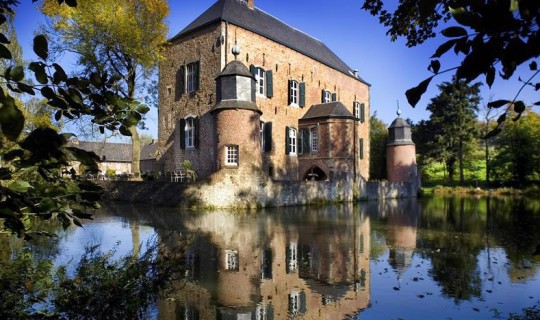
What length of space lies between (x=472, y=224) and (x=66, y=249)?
42.1 ft

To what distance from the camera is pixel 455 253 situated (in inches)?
328

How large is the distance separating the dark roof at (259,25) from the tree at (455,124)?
51.1 feet

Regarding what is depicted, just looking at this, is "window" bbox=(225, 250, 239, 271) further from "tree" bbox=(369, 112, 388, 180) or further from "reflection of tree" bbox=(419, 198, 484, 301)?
"tree" bbox=(369, 112, 388, 180)

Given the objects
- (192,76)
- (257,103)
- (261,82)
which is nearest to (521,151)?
(261,82)

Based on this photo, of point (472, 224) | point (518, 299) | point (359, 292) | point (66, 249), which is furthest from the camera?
point (472, 224)

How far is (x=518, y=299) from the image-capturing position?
5.25 meters

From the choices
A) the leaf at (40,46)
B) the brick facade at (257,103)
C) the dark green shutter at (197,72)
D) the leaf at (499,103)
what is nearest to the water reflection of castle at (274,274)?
the leaf at (40,46)

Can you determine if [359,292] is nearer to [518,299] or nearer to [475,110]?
[518,299]

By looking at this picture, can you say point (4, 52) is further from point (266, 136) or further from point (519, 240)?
point (266, 136)

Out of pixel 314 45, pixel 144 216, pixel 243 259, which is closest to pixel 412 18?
pixel 243 259

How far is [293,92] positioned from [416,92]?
2572 centimetres

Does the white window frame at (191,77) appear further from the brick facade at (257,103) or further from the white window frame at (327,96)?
the white window frame at (327,96)

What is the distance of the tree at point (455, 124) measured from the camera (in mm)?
40312

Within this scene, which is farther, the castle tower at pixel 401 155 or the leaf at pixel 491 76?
the castle tower at pixel 401 155
